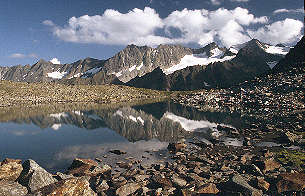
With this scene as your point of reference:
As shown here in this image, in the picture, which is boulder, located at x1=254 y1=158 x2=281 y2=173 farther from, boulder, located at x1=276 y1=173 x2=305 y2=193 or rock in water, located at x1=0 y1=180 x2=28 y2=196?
rock in water, located at x1=0 y1=180 x2=28 y2=196

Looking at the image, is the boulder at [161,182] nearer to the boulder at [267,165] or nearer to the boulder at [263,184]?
the boulder at [263,184]

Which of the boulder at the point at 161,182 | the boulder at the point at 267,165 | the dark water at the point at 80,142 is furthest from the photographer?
the dark water at the point at 80,142

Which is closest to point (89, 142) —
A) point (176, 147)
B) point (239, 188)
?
point (176, 147)

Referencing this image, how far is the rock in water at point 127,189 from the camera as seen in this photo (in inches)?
590

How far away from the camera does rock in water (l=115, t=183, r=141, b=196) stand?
15.0 metres

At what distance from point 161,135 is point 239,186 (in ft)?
73.7

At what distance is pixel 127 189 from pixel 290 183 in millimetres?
11025

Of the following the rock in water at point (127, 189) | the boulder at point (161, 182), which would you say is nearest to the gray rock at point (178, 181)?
the boulder at point (161, 182)

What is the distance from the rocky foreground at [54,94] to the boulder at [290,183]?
102837mm

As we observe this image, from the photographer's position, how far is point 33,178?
1431cm

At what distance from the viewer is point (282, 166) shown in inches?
761

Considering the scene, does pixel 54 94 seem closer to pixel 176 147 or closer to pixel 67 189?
pixel 176 147

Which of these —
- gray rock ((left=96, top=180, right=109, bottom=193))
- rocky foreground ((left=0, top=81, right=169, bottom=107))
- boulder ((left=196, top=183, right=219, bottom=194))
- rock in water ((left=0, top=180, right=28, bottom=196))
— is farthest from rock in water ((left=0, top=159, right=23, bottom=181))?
rocky foreground ((left=0, top=81, right=169, bottom=107))

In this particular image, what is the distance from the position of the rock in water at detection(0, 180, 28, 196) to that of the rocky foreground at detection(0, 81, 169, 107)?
97.3 metres
